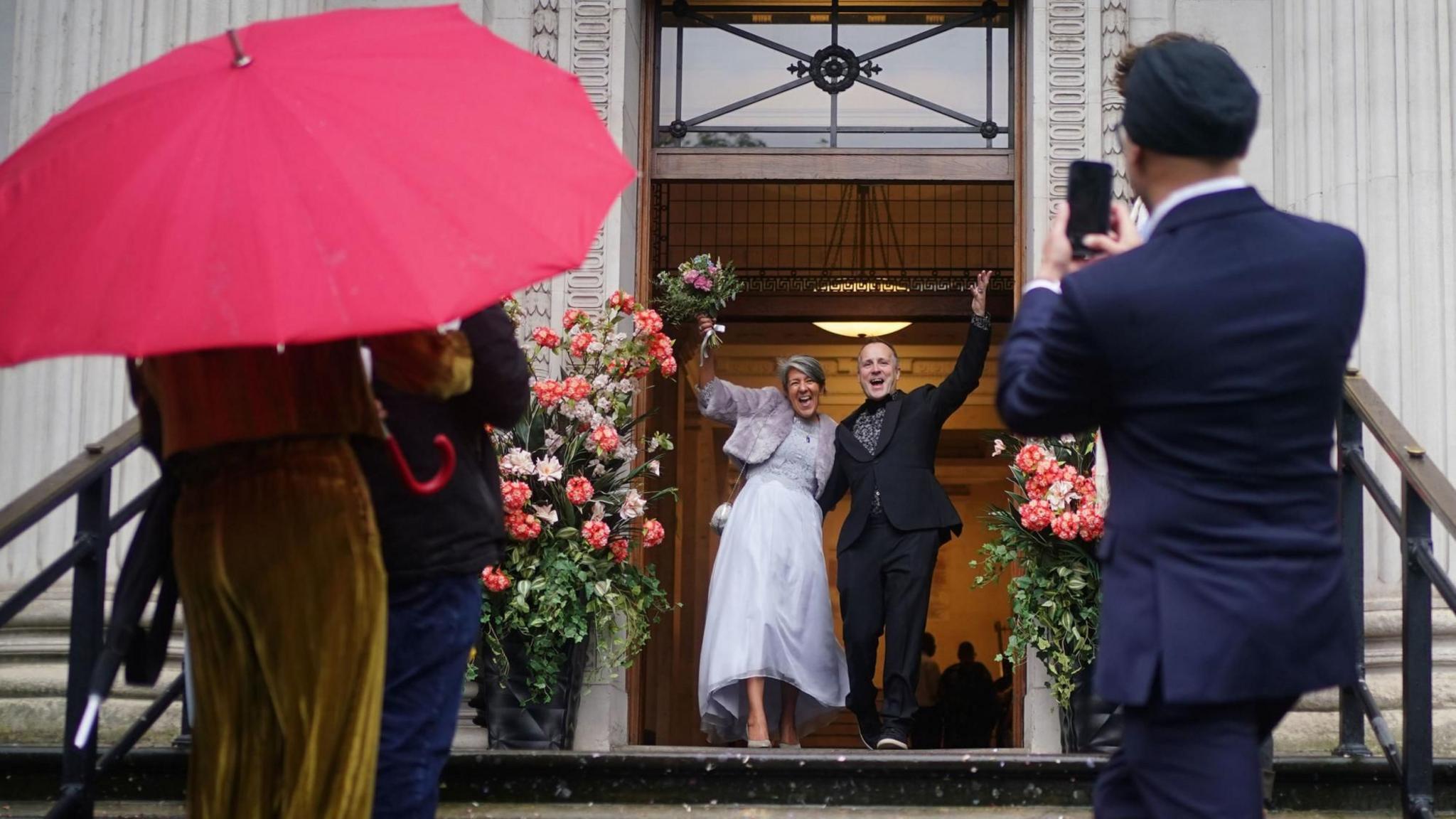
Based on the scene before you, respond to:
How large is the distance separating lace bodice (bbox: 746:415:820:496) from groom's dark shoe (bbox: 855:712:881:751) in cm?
110

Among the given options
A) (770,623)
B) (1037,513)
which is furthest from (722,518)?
(1037,513)

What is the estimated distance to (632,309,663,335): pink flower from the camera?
670cm

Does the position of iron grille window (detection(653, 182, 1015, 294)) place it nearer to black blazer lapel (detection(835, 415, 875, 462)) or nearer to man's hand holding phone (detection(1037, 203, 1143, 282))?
black blazer lapel (detection(835, 415, 875, 462))

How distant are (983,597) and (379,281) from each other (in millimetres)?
15391

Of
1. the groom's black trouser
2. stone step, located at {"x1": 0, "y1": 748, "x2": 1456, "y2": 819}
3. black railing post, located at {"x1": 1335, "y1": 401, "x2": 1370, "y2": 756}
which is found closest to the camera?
black railing post, located at {"x1": 1335, "y1": 401, "x2": 1370, "y2": 756}

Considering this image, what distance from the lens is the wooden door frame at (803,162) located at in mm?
7699

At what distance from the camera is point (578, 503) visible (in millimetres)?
6461

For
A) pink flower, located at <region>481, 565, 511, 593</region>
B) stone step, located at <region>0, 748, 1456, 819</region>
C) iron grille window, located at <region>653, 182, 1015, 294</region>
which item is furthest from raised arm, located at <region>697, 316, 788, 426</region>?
iron grille window, located at <region>653, 182, 1015, 294</region>

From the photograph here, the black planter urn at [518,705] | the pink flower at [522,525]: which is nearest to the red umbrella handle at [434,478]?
the pink flower at [522,525]

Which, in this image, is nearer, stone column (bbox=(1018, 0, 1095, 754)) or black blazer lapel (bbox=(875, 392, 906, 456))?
stone column (bbox=(1018, 0, 1095, 754))

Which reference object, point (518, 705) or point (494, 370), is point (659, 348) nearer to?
point (518, 705)

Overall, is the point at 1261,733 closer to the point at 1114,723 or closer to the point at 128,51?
the point at 1114,723

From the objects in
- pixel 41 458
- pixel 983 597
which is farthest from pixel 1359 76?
pixel 983 597

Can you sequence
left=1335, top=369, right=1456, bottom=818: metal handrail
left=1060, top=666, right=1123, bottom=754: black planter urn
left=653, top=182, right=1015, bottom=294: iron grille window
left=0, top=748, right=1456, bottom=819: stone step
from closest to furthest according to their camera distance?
left=1335, top=369, right=1456, bottom=818: metal handrail < left=0, top=748, right=1456, bottom=819: stone step < left=1060, top=666, right=1123, bottom=754: black planter urn < left=653, top=182, right=1015, bottom=294: iron grille window
